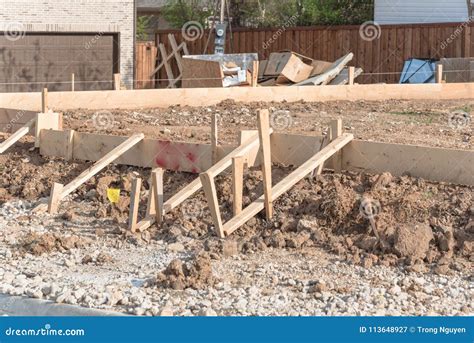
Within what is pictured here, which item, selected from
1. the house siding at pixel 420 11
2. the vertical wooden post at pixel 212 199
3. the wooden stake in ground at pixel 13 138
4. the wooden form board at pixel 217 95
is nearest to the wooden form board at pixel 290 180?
the vertical wooden post at pixel 212 199

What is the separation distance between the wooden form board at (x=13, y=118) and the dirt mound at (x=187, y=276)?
7.43m

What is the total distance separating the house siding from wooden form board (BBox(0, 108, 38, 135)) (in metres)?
21.6

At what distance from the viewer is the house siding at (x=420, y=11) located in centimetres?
3556

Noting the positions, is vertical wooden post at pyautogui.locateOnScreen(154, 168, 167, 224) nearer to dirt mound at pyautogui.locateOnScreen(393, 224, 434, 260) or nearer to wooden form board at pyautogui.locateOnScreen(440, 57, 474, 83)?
dirt mound at pyautogui.locateOnScreen(393, 224, 434, 260)

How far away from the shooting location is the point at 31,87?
30.5m

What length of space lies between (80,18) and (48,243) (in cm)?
2073

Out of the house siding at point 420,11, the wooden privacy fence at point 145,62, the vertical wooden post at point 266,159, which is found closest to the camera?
the vertical wooden post at point 266,159

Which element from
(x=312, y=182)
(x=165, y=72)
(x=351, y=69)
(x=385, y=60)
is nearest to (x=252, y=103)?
(x=351, y=69)

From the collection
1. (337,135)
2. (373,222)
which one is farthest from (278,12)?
(373,222)

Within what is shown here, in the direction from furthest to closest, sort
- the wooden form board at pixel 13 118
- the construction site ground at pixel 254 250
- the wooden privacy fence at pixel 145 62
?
the wooden privacy fence at pixel 145 62 → the wooden form board at pixel 13 118 → the construction site ground at pixel 254 250

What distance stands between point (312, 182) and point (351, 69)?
13.6 metres

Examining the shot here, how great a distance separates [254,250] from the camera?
1059 cm

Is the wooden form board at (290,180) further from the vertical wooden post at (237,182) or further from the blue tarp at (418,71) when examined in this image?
the blue tarp at (418,71)

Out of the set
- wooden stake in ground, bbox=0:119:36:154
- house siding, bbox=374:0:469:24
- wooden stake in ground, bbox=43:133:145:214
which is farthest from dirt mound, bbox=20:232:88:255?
house siding, bbox=374:0:469:24
